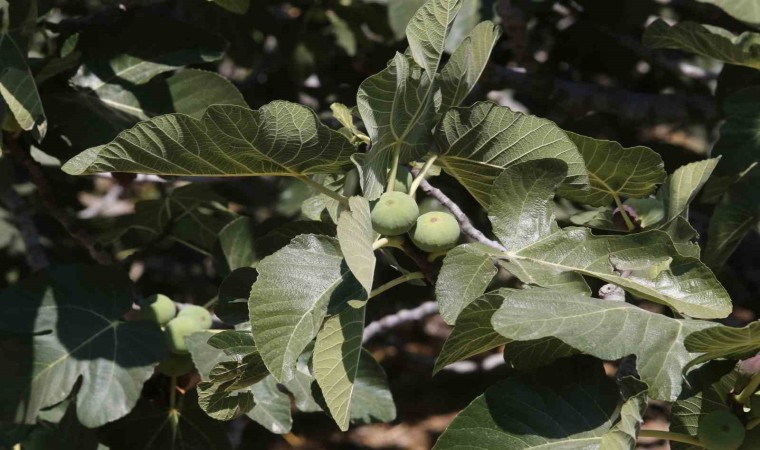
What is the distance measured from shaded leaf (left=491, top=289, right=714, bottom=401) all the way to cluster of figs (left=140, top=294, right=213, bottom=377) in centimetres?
76

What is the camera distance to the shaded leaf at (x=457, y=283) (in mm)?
991

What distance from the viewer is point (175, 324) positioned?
1525 millimetres

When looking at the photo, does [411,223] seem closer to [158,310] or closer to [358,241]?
[358,241]

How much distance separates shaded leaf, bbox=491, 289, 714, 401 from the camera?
0.90 meters

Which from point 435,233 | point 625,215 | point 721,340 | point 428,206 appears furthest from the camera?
point 428,206

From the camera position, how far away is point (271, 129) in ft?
3.35

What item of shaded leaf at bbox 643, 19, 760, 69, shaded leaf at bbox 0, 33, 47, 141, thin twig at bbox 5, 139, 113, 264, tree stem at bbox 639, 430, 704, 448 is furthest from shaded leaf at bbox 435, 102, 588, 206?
thin twig at bbox 5, 139, 113, 264

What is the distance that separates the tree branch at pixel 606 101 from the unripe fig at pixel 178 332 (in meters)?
1.01

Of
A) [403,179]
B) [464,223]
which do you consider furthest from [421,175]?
[464,223]

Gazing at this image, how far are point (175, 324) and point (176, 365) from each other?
88 mm

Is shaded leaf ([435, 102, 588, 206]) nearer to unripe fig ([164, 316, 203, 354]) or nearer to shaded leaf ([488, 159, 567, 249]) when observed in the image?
shaded leaf ([488, 159, 567, 249])

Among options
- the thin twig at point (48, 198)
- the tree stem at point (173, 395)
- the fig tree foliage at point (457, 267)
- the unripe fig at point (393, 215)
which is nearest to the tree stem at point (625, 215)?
the fig tree foliage at point (457, 267)

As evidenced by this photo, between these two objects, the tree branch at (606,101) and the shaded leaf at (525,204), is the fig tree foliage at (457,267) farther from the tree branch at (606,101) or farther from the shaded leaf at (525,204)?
the tree branch at (606,101)

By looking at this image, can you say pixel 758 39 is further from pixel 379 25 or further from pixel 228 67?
pixel 228 67
